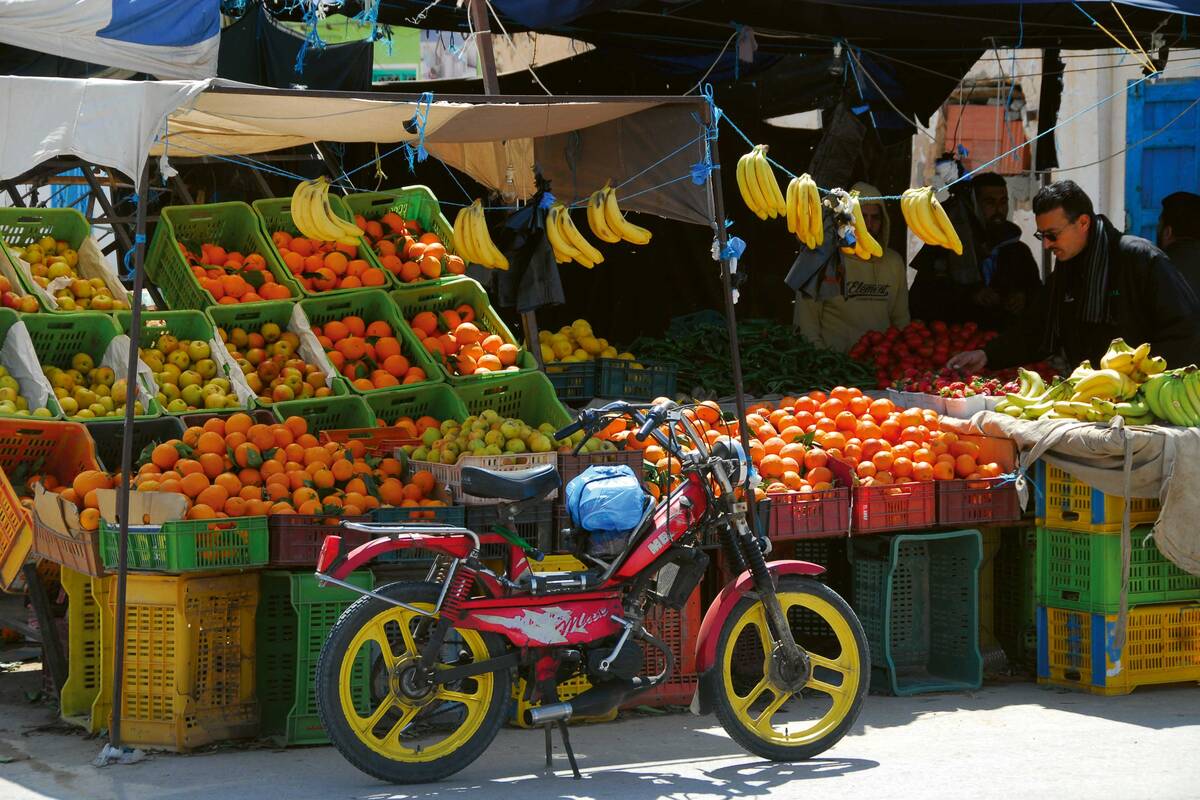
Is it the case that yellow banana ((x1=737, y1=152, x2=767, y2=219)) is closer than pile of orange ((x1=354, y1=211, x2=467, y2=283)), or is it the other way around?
yellow banana ((x1=737, y1=152, x2=767, y2=219))

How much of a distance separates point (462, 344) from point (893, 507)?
8.37 ft

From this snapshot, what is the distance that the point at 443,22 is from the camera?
10.5 m

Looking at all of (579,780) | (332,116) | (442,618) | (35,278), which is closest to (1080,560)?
(579,780)

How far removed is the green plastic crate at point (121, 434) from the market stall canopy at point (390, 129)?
126cm

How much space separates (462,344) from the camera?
8094 millimetres

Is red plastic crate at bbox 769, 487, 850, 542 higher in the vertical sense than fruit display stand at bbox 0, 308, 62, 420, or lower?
lower

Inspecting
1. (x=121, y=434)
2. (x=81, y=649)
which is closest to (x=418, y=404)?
(x=121, y=434)

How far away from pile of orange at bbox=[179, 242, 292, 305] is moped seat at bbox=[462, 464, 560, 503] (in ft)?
10.1

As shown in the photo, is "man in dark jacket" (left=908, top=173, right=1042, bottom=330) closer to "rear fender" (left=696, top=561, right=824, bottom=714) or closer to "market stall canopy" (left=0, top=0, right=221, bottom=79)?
"rear fender" (left=696, top=561, right=824, bottom=714)

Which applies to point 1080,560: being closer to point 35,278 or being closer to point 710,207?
point 710,207

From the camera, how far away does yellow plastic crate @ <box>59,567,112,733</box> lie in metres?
6.27

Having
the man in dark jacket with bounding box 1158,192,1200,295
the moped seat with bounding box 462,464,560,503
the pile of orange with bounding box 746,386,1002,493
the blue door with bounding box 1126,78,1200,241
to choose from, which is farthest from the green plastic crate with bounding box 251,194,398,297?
the blue door with bounding box 1126,78,1200,241

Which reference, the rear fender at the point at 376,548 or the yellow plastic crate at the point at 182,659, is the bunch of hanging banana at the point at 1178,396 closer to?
the rear fender at the point at 376,548

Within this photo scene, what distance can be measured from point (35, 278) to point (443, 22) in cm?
379
